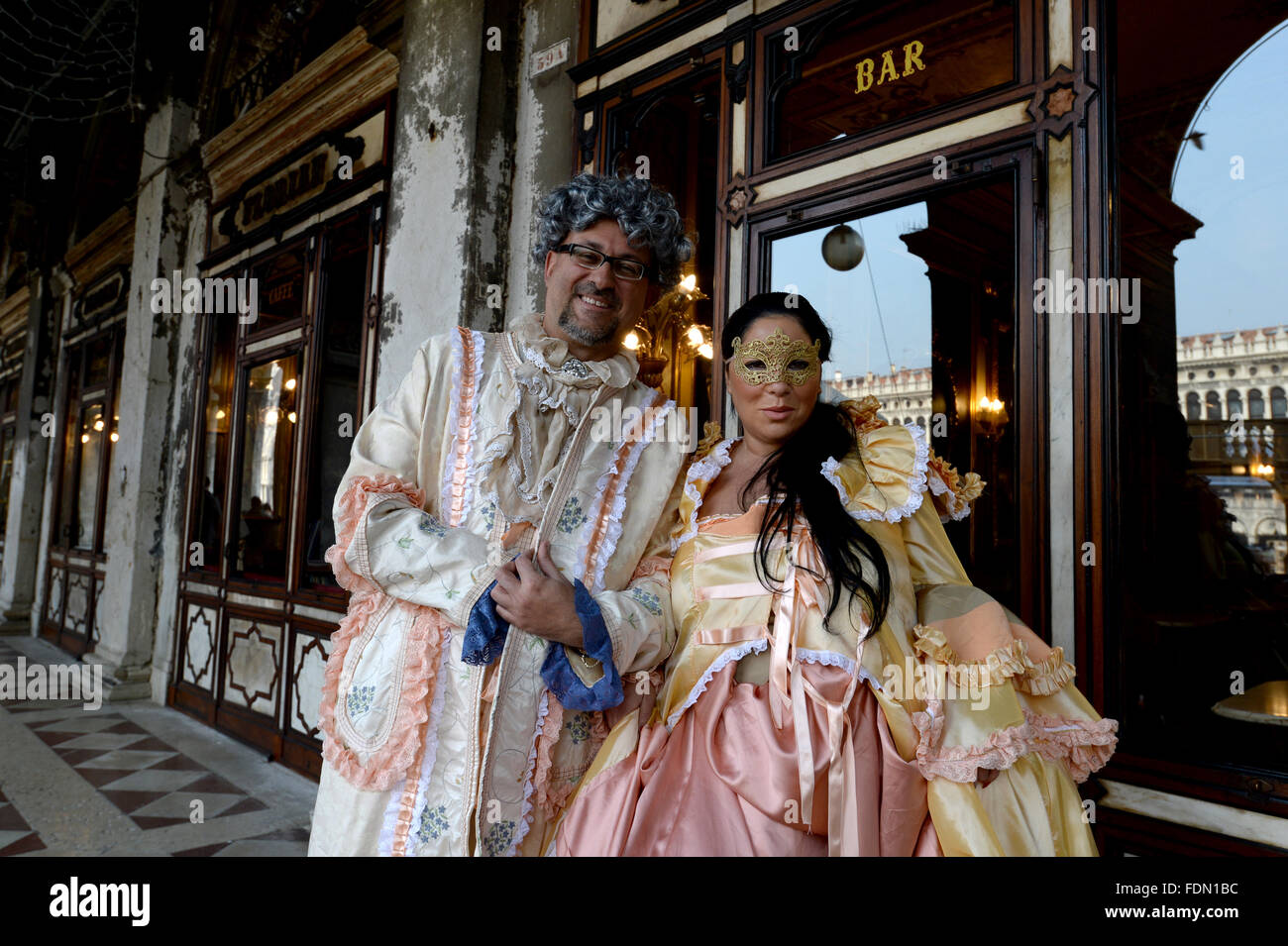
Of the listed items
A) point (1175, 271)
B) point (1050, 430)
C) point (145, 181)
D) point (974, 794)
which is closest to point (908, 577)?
point (974, 794)

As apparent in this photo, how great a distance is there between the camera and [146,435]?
256 inches

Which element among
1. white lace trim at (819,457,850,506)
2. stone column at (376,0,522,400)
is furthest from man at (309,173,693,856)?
stone column at (376,0,522,400)

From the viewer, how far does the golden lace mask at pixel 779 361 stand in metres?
1.67

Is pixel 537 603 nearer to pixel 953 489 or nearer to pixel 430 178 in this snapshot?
pixel 953 489

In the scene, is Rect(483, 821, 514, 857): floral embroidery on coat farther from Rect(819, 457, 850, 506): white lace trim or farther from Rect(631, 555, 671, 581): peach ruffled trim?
Rect(819, 457, 850, 506): white lace trim

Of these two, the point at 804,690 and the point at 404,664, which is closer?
the point at 804,690

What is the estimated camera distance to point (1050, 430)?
2.16 meters

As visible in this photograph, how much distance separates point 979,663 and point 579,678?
73 centimetres

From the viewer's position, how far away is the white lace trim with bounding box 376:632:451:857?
1498mm

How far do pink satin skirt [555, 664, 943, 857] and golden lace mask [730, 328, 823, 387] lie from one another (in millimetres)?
627

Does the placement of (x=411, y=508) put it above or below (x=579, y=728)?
above

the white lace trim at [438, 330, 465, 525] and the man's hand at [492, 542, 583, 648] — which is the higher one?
the white lace trim at [438, 330, 465, 525]

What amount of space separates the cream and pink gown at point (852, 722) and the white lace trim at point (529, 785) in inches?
2.7

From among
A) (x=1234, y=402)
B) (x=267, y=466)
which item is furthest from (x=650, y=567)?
(x=267, y=466)
